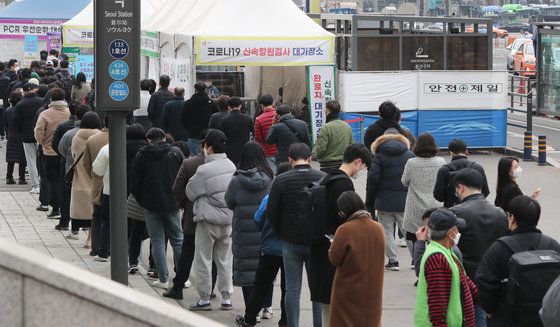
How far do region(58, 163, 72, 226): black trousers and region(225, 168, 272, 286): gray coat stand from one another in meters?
5.04

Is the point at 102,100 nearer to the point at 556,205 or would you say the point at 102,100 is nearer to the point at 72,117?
the point at 72,117

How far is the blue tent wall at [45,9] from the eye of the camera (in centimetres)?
3497

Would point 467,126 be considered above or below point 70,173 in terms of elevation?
above

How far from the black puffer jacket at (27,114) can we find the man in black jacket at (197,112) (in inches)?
91.9

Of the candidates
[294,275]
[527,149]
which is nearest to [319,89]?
[527,149]

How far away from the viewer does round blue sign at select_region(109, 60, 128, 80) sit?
7.14m

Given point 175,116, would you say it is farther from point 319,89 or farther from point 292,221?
point 292,221

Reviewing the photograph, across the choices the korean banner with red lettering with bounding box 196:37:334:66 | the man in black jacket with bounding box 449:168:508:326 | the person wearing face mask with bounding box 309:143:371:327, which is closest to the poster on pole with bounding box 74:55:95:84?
the korean banner with red lettering with bounding box 196:37:334:66

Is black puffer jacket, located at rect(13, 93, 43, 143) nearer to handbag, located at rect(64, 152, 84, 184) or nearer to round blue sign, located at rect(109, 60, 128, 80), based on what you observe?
handbag, located at rect(64, 152, 84, 184)

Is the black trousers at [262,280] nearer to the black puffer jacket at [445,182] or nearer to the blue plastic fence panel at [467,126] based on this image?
the black puffer jacket at [445,182]

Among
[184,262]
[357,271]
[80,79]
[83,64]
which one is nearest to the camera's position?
[357,271]

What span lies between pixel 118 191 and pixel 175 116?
9.46m

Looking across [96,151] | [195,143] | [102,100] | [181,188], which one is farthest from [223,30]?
[102,100]

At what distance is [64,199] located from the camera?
43.9 ft
